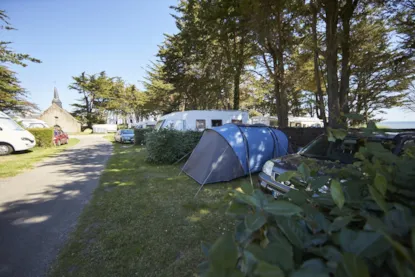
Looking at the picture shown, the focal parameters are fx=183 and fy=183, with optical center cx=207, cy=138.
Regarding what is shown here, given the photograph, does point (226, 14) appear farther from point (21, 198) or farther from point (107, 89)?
point (107, 89)

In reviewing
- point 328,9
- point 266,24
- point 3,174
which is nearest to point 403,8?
point 328,9

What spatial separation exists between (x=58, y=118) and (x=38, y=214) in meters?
42.2

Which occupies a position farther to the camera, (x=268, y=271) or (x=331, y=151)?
(x=331, y=151)

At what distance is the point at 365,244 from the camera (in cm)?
45

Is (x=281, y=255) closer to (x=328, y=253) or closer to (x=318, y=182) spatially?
(x=328, y=253)

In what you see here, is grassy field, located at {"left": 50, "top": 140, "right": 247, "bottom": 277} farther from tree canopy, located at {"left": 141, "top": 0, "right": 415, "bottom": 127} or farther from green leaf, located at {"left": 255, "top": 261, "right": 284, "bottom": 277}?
tree canopy, located at {"left": 141, "top": 0, "right": 415, "bottom": 127}

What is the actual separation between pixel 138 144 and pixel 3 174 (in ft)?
32.1

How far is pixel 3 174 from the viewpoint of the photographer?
648 cm

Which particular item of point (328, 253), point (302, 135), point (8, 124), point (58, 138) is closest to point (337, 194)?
point (328, 253)

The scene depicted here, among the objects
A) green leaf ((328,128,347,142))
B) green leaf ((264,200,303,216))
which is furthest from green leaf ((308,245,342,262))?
green leaf ((328,128,347,142))

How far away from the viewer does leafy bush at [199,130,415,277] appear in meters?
0.42

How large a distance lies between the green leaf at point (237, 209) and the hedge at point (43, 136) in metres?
17.2

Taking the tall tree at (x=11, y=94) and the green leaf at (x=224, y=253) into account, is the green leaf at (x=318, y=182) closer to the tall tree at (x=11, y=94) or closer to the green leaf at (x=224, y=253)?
the green leaf at (x=224, y=253)

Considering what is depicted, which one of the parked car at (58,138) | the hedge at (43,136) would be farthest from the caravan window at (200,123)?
the parked car at (58,138)
